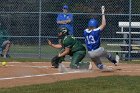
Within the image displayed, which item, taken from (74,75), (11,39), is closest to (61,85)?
(74,75)

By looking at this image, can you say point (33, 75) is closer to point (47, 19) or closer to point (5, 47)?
point (5, 47)

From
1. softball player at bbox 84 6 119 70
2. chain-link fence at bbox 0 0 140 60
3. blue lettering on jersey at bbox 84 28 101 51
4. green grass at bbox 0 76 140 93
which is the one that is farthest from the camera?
chain-link fence at bbox 0 0 140 60

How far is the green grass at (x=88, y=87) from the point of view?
31.3 feet

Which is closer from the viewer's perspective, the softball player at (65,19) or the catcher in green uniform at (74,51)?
the catcher in green uniform at (74,51)

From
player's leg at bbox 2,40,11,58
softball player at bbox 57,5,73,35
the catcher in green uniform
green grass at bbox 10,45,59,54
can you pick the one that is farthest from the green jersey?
green grass at bbox 10,45,59,54

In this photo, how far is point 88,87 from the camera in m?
9.94

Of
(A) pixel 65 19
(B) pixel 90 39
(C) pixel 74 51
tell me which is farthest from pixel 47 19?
(B) pixel 90 39

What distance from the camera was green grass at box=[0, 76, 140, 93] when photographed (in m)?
9.53

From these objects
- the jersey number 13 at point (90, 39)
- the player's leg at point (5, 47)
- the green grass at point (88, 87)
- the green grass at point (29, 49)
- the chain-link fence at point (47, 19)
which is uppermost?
the jersey number 13 at point (90, 39)

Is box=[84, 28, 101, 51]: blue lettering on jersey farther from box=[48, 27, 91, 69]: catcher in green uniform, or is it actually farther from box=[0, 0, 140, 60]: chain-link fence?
box=[0, 0, 140, 60]: chain-link fence

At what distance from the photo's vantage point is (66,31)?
555 inches

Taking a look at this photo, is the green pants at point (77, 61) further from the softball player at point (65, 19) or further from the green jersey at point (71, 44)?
the softball player at point (65, 19)

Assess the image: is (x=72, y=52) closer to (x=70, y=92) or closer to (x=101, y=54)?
(x=101, y=54)

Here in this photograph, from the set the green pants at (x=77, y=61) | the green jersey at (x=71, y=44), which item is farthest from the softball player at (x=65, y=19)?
the green pants at (x=77, y=61)
